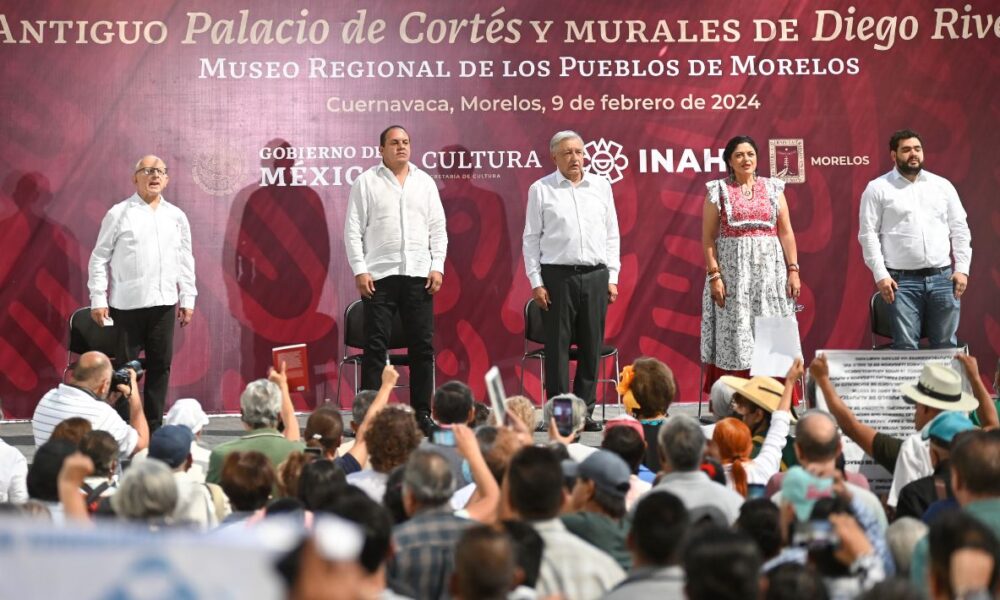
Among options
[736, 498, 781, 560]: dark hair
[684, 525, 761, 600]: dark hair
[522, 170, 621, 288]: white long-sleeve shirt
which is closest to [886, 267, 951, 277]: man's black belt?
[522, 170, 621, 288]: white long-sleeve shirt

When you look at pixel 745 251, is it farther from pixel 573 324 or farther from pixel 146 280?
pixel 146 280

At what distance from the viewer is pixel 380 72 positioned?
306 inches

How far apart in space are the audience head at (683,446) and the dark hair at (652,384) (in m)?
1.32

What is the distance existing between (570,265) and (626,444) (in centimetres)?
311

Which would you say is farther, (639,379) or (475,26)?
(475,26)

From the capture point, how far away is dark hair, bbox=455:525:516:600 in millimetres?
2254

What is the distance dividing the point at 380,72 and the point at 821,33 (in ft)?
8.76

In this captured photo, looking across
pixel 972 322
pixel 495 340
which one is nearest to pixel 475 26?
pixel 495 340

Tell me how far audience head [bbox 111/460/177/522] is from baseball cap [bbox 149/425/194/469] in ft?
2.87

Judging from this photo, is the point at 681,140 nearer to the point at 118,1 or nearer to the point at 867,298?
the point at 867,298

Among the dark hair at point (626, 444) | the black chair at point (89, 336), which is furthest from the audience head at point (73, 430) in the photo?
the black chair at point (89, 336)

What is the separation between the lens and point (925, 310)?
6688mm

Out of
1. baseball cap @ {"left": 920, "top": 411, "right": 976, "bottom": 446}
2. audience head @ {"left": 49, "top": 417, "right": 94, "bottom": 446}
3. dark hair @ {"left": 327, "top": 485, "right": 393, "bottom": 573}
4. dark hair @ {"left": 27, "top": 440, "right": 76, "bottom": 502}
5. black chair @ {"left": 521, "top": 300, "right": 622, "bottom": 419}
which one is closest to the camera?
dark hair @ {"left": 327, "top": 485, "right": 393, "bottom": 573}

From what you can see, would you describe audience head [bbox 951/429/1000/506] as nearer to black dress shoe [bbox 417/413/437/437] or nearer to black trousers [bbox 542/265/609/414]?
black dress shoe [bbox 417/413/437/437]
